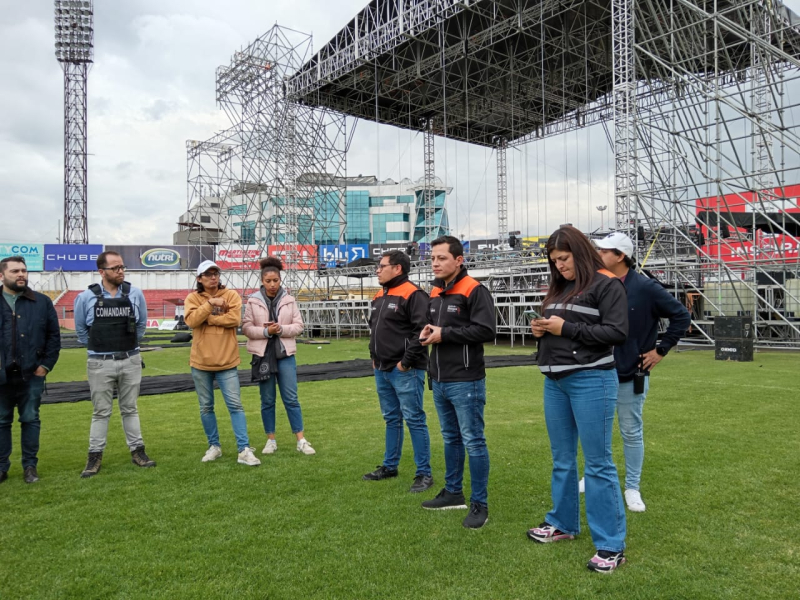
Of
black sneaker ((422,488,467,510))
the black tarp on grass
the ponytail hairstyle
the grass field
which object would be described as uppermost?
the ponytail hairstyle

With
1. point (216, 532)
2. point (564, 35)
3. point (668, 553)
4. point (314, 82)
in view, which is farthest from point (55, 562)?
point (314, 82)

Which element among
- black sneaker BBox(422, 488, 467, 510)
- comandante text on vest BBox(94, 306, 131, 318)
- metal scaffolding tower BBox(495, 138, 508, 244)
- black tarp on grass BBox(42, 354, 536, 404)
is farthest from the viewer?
metal scaffolding tower BBox(495, 138, 508, 244)

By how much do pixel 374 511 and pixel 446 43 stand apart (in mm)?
21651

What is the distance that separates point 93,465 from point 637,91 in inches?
903

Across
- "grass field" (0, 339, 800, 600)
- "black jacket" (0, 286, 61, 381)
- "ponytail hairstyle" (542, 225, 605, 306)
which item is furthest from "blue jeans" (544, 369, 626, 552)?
"black jacket" (0, 286, 61, 381)

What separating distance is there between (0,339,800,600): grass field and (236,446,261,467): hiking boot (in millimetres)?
99

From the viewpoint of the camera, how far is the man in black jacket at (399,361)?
13.7 ft

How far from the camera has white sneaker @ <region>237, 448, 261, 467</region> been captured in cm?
477

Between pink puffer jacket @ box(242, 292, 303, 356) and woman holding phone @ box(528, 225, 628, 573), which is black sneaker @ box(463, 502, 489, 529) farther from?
pink puffer jacket @ box(242, 292, 303, 356)

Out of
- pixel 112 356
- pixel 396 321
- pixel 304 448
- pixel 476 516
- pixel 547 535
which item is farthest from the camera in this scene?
pixel 304 448

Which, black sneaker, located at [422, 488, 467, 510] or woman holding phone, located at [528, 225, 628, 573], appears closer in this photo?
woman holding phone, located at [528, 225, 628, 573]

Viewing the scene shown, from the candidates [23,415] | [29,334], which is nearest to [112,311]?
[29,334]

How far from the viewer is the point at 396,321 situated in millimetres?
4336

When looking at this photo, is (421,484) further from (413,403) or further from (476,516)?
(476,516)
